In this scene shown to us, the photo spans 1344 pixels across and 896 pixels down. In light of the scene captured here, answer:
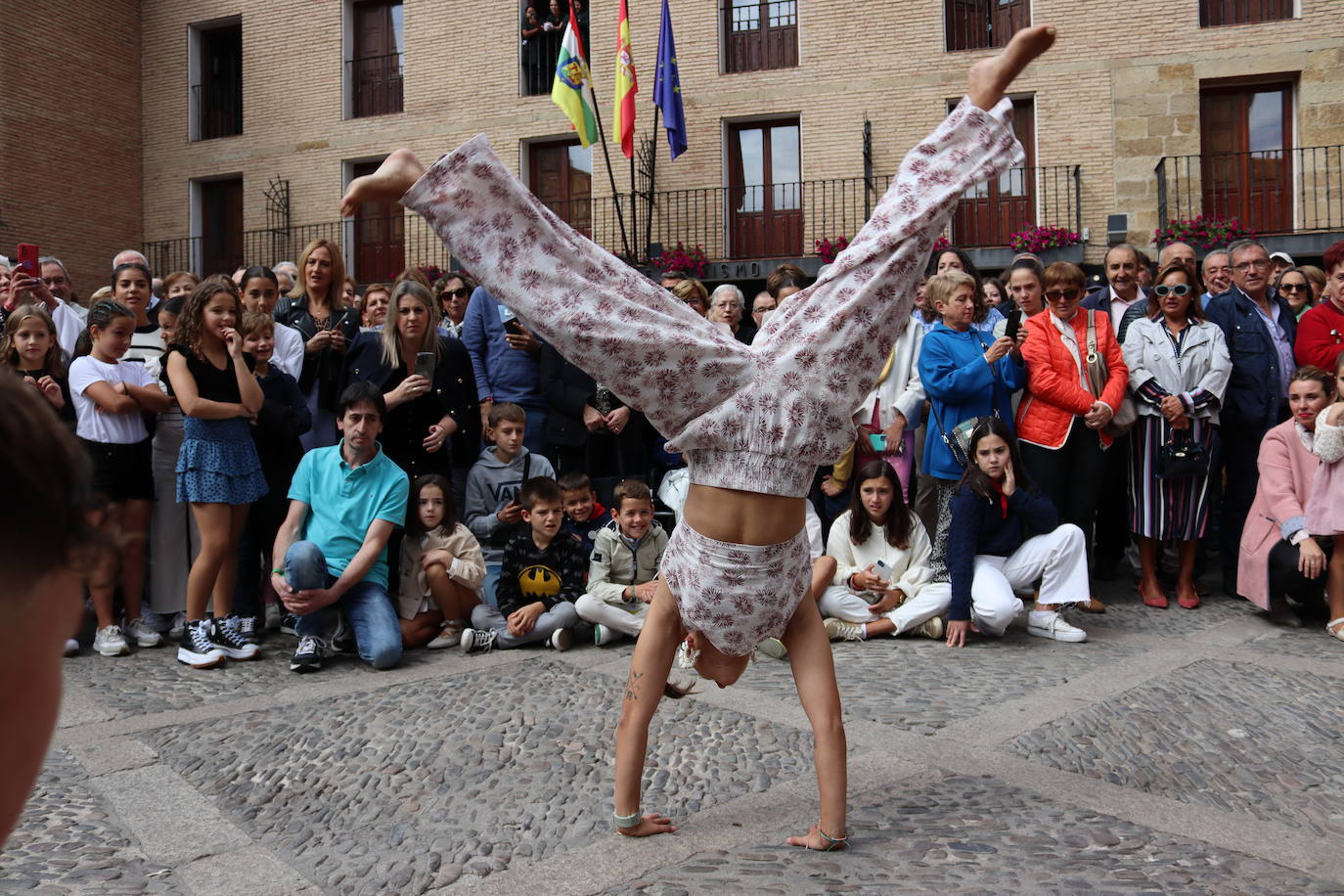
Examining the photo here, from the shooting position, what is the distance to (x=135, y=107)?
66.3 feet

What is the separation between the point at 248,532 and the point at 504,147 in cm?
1322

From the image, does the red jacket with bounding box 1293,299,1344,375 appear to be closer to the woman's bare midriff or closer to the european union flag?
the woman's bare midriff

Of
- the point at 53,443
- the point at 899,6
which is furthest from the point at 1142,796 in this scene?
the point at 899,6

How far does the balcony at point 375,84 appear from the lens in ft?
62.0

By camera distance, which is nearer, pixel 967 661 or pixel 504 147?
pixel 967 661

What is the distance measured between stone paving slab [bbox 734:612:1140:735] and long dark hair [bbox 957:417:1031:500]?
0.75m

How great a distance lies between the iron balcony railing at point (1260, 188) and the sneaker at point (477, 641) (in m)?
12.8

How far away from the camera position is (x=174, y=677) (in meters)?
4.81

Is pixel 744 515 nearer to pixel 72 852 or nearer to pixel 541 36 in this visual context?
pixel 72 852

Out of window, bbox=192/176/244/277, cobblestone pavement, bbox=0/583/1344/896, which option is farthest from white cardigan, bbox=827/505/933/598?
window, bbox=192/176/244/277

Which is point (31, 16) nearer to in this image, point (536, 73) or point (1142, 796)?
point (536, 73)

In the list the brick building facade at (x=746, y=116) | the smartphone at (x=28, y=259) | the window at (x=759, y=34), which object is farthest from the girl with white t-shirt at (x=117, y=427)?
the window at (x=759, y=34)

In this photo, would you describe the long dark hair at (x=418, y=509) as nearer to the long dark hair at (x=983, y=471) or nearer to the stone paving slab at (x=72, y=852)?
the stone paving slab at (x=72, y=852)

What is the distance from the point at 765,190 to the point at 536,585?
12783 millimetres
